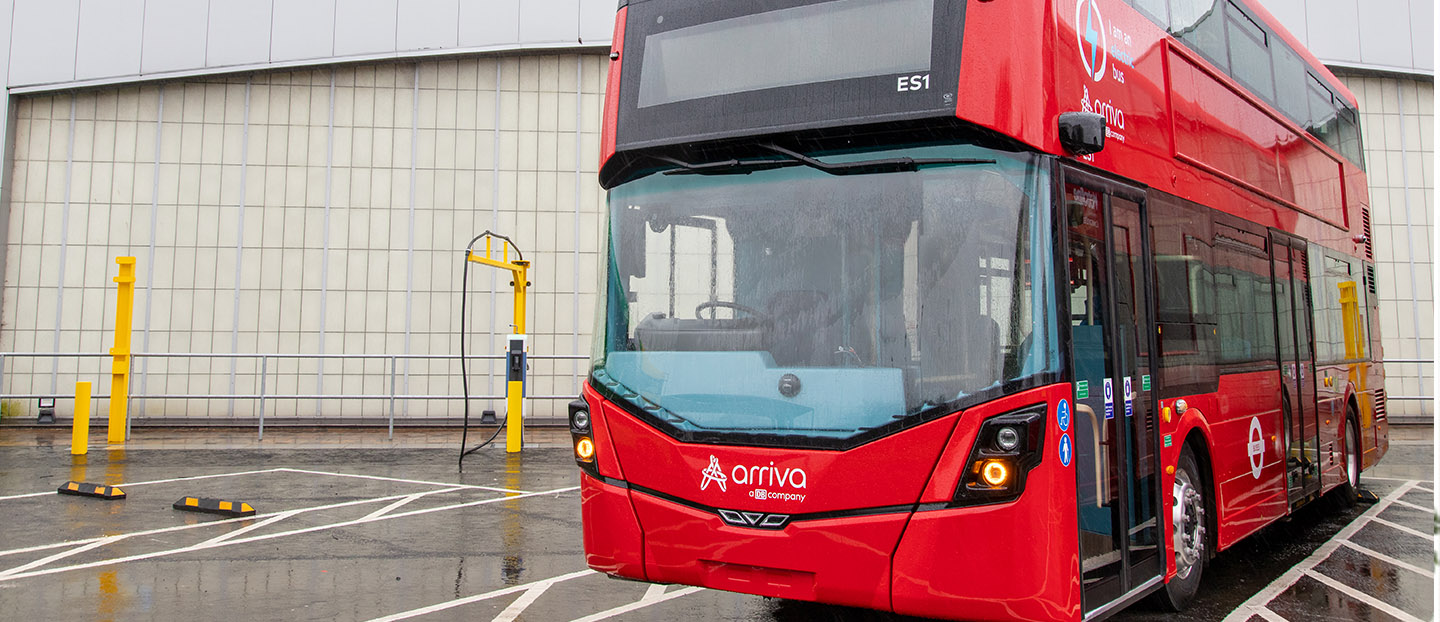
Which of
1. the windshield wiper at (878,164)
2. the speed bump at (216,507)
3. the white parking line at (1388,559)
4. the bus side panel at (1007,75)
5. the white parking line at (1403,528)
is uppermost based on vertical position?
the bus side panel at (1007,75)

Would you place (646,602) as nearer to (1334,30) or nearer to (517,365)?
(517,365)

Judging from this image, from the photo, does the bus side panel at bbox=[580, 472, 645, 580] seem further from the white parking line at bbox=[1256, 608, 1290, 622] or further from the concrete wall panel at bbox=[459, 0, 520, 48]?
the concrete wall panel at bbox=[459, 0, 520, 48]

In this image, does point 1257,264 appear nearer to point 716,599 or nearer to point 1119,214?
point 1119,214

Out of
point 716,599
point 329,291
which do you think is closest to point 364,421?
point 329,291

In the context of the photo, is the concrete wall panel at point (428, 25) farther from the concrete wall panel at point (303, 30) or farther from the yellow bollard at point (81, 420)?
the yellow bollard at point (81, 420)

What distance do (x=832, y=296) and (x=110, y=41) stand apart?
16612 millimetres

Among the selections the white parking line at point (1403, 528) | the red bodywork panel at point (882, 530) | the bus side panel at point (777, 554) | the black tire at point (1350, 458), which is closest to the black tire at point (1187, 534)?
the red bodywork panel at point (882, 530)

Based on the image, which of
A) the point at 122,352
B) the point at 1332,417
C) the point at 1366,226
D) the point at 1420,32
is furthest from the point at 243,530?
the point at 1420,32

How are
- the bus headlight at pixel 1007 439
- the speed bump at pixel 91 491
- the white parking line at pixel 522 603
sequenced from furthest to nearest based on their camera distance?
1. the speed bump at pixel 91 491
2. the white parking line at pixel 522 603
3. the bus headlight at pixel 1007 439

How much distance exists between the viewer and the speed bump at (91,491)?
9.05 m

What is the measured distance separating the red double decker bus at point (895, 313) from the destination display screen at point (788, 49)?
1 cm

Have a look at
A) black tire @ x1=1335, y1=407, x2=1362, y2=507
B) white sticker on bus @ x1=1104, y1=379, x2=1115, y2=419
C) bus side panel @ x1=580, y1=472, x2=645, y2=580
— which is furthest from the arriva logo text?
black tire @ x1=1335, y1=407, x2=1362, y2=507

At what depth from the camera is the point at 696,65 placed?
4930mm

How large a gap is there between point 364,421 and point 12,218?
21.2ft
